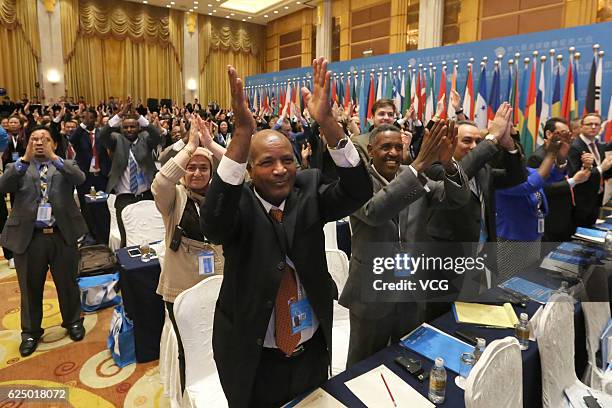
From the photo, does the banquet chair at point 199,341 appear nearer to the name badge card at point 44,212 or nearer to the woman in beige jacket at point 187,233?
the woman in beige jacket at point 187,233

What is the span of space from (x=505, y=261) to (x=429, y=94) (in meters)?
5.99

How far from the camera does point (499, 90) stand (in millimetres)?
7285

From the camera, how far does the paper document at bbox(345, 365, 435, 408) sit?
4.99ft

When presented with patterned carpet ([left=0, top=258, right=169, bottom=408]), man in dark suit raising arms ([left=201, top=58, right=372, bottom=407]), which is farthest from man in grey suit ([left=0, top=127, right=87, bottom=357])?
man in dark suit raising arms ([left=201, top=58, right=372, bottom=407])

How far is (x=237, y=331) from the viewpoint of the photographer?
1.41 m

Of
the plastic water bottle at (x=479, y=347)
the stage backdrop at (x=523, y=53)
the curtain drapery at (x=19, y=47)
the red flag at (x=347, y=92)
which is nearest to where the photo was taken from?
the plastic water bottle at (x=479, y=347)

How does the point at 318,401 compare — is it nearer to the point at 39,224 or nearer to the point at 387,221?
the point at 387,221

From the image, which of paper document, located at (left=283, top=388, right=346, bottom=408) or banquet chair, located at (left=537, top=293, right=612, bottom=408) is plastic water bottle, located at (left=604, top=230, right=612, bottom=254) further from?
paper document, located at (left=283, top=388, right=346, bottom=408)

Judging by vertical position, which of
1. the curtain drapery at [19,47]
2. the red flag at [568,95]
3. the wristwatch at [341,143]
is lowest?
the wristwatch at [341,143]

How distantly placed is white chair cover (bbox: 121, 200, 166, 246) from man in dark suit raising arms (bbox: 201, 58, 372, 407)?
2.73 meters

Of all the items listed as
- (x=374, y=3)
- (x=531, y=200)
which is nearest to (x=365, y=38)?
(x=374, y=3)

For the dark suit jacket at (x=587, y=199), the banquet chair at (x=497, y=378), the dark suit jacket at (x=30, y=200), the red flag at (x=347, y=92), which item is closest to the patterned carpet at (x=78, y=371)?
the dark suit jacket at (x=30, y=200)

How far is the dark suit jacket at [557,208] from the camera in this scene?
3850mm

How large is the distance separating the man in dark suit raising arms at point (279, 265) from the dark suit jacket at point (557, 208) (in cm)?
317
